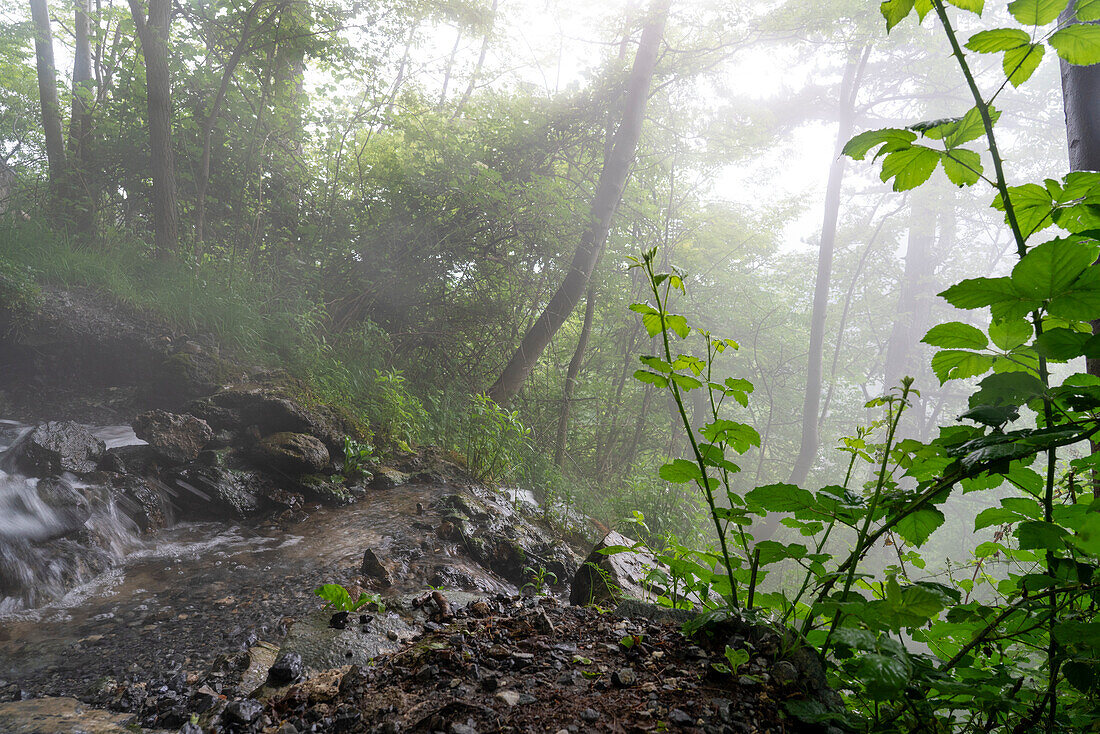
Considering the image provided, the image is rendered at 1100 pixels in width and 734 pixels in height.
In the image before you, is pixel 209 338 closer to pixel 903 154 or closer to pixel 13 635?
pixel 13 635

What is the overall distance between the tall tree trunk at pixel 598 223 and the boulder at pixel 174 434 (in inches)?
145

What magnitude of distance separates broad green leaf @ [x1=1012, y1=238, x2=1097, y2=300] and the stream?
10.4 ft

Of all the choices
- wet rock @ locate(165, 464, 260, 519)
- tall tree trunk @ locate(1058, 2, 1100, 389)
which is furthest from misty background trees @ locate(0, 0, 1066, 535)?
tall tree trunk @ locate(1058, 2, 1100, 389)

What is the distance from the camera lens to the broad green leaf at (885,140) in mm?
1051

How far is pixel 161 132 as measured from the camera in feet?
23.5

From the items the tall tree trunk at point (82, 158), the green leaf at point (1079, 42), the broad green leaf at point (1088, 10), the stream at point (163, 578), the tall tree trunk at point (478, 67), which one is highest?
the tall tree trunk at point (478, 67)

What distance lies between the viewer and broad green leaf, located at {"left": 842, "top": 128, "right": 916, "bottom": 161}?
1.05 m

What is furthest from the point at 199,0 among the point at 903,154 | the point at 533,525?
the point at 903,154

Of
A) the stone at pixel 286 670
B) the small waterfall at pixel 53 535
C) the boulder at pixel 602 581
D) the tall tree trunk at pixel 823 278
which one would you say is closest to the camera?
the stone at pixel 286 670

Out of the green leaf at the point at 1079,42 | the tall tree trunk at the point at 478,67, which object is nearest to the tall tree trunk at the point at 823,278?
the tall tree trunk at the point at 478,67

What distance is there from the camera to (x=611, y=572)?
339 cm

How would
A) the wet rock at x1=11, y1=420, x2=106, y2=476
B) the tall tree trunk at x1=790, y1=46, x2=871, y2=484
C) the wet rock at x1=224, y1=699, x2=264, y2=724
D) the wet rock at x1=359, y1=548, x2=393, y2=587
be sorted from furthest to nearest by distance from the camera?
the tall tree trunk at x1=790, y1=46, x2=871, y2=484 → the wet rock at x1=11, y1=420, x2=106, y2=476 → the wet rock at x1=359, y1=548, x2=393, y2=587 → the wet rock at x1=224, y1=699, x2=264, y2=724

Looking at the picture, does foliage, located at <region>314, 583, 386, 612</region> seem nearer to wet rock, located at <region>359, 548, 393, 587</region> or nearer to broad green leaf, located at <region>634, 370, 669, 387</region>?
wet rock, located at <region>359, 548, 393, 587</region>

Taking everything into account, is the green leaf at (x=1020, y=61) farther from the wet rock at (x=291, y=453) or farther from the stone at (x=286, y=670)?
the wet rock at (x=291, y=453)
